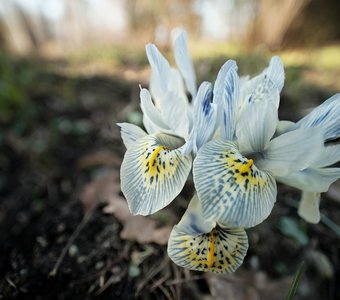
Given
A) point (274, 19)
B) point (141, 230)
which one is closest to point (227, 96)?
point (141, 230)

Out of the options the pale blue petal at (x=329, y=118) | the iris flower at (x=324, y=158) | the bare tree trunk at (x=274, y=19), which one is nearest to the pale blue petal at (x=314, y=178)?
the iris flower at (x=324, y=158)

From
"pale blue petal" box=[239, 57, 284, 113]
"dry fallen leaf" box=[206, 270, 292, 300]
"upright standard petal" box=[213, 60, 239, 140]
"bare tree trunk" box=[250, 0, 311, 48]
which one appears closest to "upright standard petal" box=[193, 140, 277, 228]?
"upright standard petal" box=[213, 60, 239, 140]

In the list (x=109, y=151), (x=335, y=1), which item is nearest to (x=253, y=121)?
(x=109, y=151)

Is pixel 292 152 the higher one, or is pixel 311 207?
pixel 292 152

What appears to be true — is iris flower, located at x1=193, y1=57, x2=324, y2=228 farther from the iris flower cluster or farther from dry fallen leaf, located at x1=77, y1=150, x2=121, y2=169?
dry fallen leaf, located at x1=77, y1=150, x2=121, y2=169

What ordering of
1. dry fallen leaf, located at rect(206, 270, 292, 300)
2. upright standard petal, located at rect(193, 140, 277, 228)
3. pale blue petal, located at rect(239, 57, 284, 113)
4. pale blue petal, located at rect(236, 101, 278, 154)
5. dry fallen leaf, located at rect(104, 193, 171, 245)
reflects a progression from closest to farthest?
upright standard petal, located at rect(193, 140, 277, 228) → pale blue petal, located at rect(236, 101, 278, 154) → pale blue petal, located at rect(239, 57, 284, 113) → dry fallen leaf, located at rect(206, 270, 292, 300) → dry fallen leaf, located at rect(104, 193, 171, 245)

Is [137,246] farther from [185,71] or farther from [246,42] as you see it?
[246,42]

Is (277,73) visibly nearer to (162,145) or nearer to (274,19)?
(162,145)
